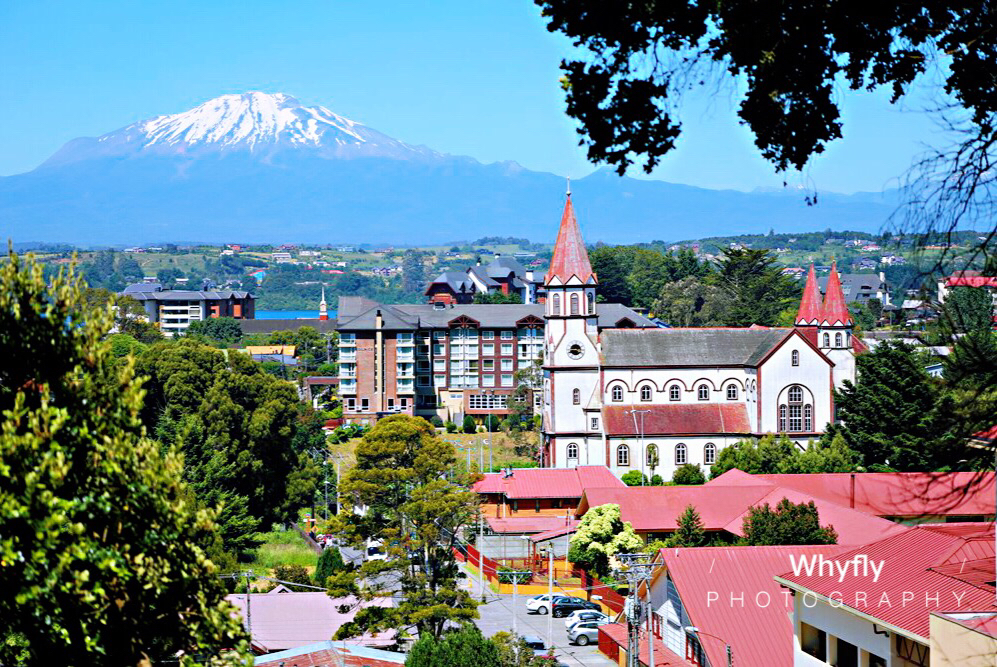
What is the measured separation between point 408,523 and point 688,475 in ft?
92.2

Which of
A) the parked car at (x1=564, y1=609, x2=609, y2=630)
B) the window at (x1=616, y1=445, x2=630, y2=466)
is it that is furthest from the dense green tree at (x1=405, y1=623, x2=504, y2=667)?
the window at (x1=616, y1=445, x2=630, y2=466)

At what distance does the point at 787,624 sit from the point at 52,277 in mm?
18410

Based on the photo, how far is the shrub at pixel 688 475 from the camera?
6131cm

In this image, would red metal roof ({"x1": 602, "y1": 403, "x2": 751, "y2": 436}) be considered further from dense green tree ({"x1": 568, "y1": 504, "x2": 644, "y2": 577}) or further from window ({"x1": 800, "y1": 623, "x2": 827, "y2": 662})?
window ({"x1": 800, "y1": 623, "x2": 827, "y2": 662})

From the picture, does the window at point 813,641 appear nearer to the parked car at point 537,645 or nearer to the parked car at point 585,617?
the parked car at point 537,645

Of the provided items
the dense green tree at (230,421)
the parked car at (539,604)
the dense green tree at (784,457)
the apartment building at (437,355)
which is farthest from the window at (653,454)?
the apartment building at (437,355)

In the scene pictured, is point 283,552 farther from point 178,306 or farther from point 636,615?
point 178,306

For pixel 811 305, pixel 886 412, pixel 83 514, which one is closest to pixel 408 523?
pixel 83 514

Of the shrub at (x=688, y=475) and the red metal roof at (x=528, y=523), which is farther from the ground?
the shrub at (x=688, y=475)

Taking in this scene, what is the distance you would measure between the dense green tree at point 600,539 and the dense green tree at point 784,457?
13.1 m

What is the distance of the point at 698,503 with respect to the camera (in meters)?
47.2

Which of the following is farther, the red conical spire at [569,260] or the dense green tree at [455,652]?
the red conical spire at [569,260]

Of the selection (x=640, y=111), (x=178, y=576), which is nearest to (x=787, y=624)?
(x=178, y=576)

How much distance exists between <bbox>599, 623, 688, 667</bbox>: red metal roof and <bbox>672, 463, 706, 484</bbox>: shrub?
25.6 meters
